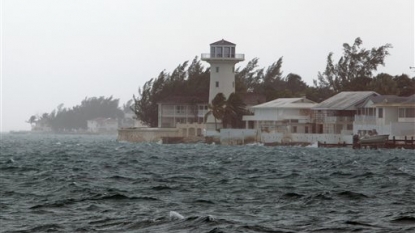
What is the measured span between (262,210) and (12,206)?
7668 millimetres

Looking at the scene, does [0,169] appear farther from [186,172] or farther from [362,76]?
[362,76]

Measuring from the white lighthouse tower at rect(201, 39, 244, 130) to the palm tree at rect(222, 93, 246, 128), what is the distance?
1.67 m

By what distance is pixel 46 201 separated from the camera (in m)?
33.6

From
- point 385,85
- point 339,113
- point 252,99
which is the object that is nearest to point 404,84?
point 385,85

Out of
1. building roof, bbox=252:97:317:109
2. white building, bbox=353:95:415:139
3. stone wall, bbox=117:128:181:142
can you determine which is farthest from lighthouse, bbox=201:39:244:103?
white building, bbox=353:95:415:139

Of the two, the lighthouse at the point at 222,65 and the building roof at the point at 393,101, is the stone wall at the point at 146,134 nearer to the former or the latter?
the lighthouse at the point at 222,65

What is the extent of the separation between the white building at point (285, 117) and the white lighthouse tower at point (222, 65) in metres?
5.43

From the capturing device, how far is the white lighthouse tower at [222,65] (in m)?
140

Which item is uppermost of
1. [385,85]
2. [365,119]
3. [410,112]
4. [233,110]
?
[385,85]

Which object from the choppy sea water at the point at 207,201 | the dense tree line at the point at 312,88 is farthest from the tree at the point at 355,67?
the choppy sea water at the point at 207,201

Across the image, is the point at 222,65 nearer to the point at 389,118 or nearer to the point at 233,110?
the point at 233,110

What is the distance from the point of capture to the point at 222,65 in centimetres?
14000

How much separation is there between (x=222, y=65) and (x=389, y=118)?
31318 mm

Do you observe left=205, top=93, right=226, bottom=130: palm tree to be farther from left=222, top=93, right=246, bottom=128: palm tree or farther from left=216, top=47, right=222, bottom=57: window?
left=216, top=47, right=222, bottom=57: window
